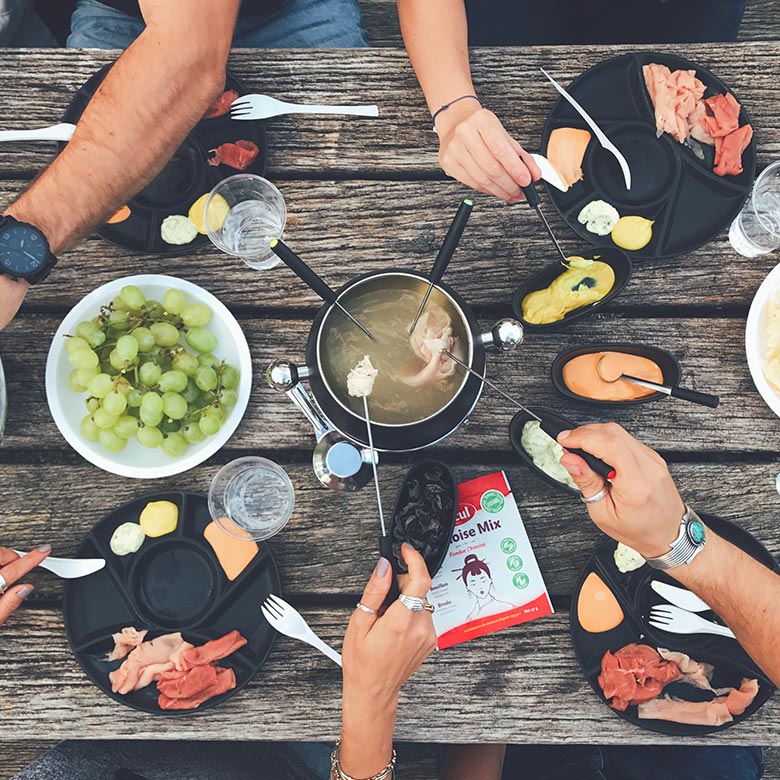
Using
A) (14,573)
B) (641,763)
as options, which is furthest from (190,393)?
(641,763)

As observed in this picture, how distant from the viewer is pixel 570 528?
3.70 feet

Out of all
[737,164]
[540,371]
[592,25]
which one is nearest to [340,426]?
[540,371]

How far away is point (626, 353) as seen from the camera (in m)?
1.07

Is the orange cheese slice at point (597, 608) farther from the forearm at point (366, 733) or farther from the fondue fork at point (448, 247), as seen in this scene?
the fondue fork at point (448, 247)

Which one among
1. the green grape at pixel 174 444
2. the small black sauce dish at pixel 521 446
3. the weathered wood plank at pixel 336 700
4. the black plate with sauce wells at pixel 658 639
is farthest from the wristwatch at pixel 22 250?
the black plate with sauce wells at pixel 658 639

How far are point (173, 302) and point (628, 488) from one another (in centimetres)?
74

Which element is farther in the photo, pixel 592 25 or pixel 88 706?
pixel 592 25

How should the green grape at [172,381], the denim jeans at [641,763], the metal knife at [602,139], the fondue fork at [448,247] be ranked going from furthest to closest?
1. the denim jeans at [641,763]
2. the metal knife at [602,139]
3. the green grape at [172,381]
4. the fondue fork at [448,247]

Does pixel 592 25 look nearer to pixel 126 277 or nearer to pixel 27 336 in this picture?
pixel 126 277

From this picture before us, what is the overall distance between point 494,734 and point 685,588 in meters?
0.39

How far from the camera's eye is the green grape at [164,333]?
104 cm

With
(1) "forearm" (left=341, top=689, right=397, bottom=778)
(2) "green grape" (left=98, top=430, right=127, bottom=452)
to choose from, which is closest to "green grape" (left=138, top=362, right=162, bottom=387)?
(2) "green grape" (left=98, top=430, right=127, bottom=452)

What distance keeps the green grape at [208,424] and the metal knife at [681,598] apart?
0.74m

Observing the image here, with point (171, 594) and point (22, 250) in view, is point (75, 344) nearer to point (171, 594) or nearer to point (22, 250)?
point (22, 250)
